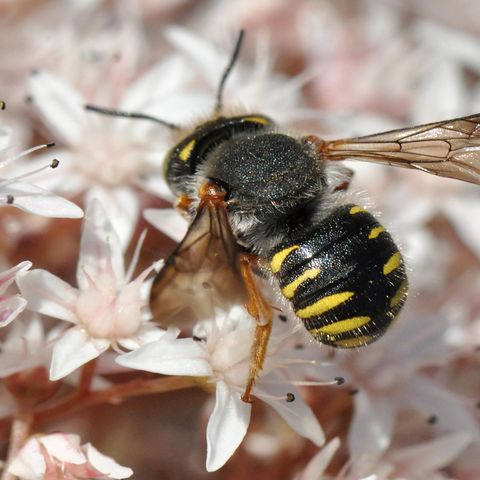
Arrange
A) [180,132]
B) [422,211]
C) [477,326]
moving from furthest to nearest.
A: [422,211]
[477,326]
[180,132]

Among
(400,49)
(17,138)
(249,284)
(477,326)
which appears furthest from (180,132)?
(400,49)

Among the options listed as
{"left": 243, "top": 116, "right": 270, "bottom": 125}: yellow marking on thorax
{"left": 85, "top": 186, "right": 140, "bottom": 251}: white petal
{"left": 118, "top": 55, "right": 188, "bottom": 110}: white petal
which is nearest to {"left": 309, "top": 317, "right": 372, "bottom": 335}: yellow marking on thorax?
{"left": 243, "top": 116, "right": 270, "bottom": 125}: yellow marking on thorax

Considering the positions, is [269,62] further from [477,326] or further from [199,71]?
[477,326]

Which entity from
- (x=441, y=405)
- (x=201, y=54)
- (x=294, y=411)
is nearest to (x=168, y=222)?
(x=294, y=411)

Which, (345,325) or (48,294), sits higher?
(345,325)

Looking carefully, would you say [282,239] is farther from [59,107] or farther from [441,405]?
[59,107]
